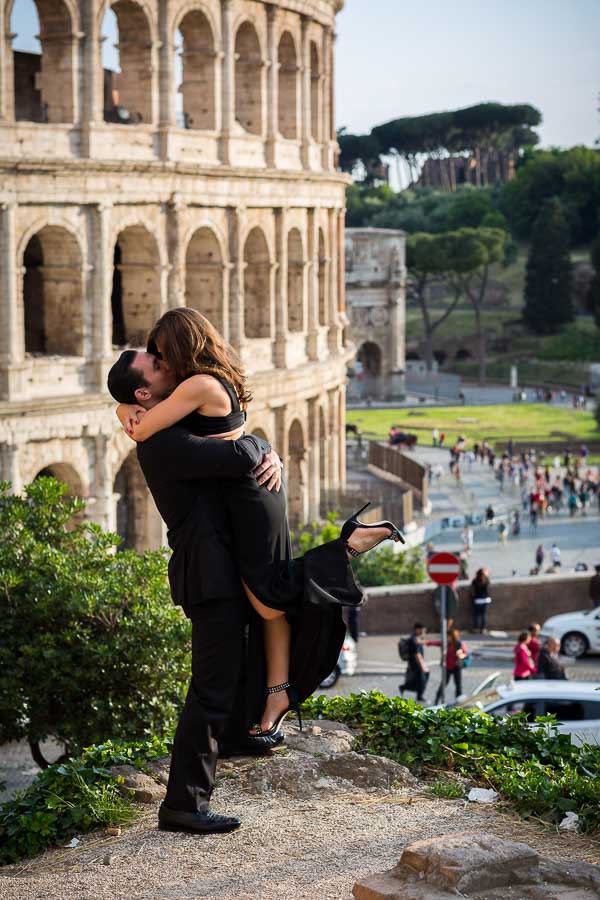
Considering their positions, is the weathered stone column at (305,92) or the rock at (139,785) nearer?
the rock at (139,785)

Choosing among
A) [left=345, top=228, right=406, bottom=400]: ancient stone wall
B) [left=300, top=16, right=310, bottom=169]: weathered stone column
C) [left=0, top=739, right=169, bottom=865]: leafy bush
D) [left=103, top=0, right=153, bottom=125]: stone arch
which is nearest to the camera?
[left=0, top=739, right=169, bottom=865]: leafy bush

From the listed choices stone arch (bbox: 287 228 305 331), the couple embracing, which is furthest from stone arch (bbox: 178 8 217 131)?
the couple embracing

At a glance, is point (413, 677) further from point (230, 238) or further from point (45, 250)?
point (230, 238)

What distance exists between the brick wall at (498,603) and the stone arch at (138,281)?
6.35 meters

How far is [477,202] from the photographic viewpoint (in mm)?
103000

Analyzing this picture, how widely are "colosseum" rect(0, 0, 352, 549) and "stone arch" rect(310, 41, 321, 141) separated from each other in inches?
23.7

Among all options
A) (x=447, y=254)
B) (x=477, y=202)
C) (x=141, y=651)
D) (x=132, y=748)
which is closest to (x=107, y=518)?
(x=141, y=651)

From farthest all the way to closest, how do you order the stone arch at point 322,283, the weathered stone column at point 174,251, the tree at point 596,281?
the tree at point 596,281
the stone arch at point 322,283
the weathered stone column at point 174,251

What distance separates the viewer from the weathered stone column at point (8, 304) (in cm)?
2533

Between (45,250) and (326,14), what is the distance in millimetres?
11759

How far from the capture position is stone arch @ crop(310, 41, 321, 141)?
1442 inches

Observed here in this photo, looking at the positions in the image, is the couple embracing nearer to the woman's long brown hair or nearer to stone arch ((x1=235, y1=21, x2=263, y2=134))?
the woman's long brown hair

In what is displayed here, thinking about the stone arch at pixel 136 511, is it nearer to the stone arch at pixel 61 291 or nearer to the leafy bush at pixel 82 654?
the stone arch at pixel 61 291

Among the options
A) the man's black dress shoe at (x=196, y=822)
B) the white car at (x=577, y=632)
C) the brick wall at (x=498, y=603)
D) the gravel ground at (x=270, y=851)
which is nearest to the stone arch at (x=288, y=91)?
the brick wall at (x=498, y=603)
